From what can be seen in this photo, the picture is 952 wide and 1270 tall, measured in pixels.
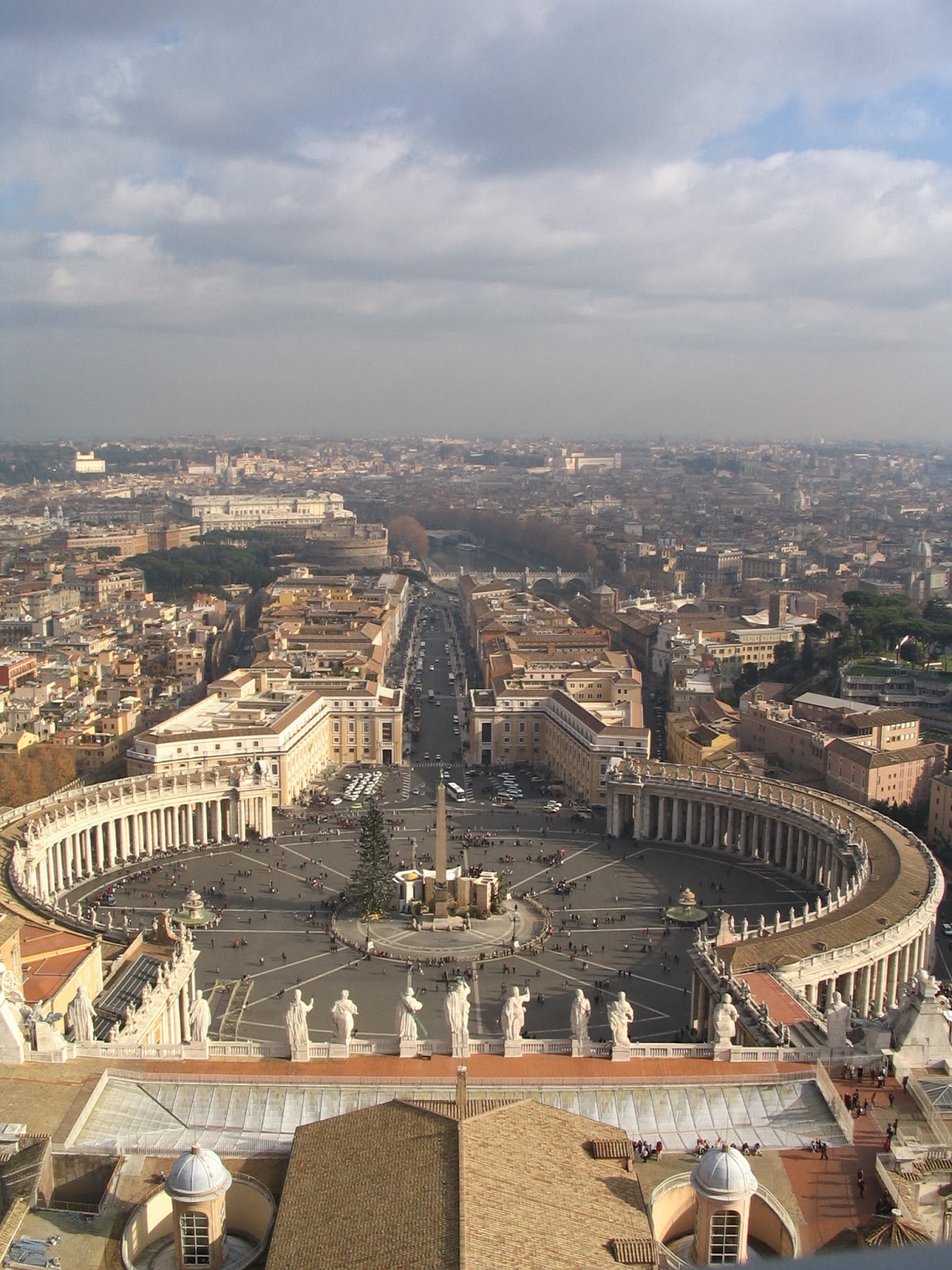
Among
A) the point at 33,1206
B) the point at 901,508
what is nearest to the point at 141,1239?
the point at 33,1206

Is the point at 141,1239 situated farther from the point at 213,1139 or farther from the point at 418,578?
the point at 418,578

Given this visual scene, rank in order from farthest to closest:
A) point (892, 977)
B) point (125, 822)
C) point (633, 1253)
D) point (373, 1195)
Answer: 1. point (125, 822)
2. point (892, 977)
3. point (373, 1195)
4. point (633, 1253)

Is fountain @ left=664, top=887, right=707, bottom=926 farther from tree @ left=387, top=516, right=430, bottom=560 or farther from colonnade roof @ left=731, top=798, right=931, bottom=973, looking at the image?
tree @ left=387, top=516, right=430, bottom=560

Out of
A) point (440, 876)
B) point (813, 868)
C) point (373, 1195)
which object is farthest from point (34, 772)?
point (373, 1195)

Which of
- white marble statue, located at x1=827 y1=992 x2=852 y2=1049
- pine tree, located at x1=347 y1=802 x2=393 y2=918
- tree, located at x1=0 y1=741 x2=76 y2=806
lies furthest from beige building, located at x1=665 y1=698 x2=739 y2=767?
white marble statue, located at x1=827 y1=992 x2=852 y2=1049

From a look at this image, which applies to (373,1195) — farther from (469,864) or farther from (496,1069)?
(469,864)

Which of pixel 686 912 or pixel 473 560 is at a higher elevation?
pixel 473 560
